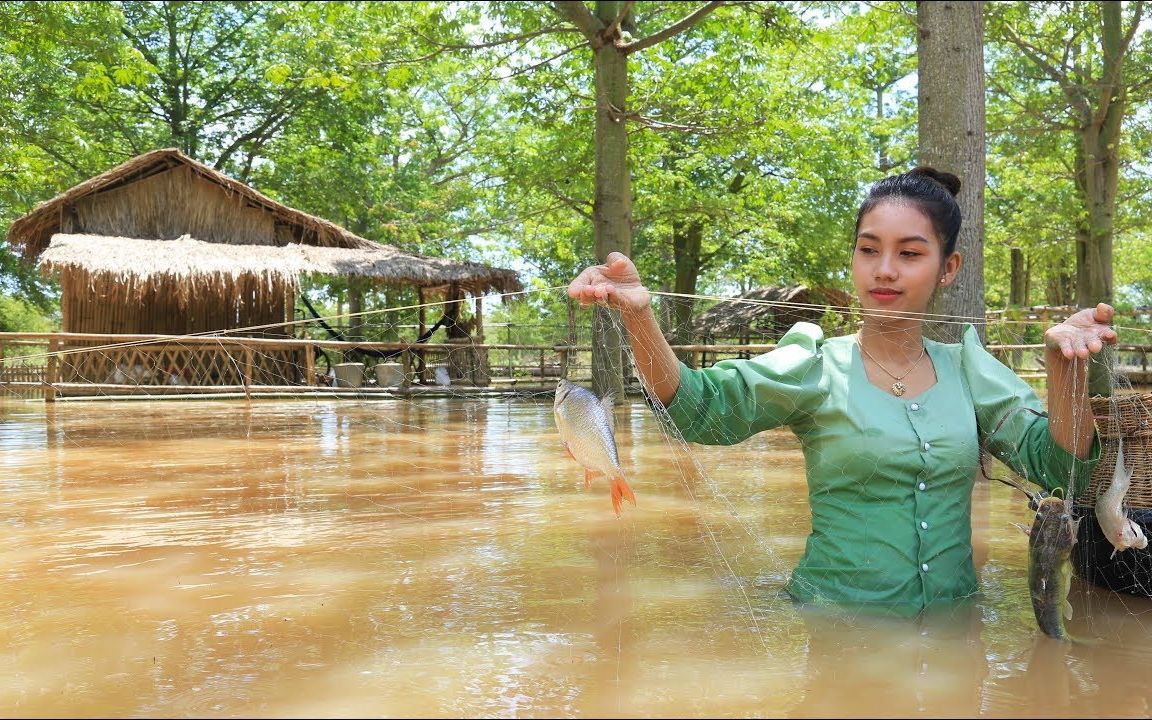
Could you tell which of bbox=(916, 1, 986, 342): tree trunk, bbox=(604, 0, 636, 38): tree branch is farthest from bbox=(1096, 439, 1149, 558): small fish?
bbox=(604, 0, 636, 38): tree branch

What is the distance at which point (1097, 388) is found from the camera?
12.2 feet

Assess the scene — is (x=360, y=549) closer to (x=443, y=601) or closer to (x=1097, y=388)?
(x=443, y=601)

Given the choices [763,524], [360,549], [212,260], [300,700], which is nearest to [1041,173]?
[212,260]

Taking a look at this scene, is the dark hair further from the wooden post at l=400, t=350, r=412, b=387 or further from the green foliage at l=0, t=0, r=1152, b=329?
the wooden post at l=400, t=350, r=412, b=387

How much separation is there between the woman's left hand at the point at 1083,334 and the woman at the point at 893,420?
0.35ft

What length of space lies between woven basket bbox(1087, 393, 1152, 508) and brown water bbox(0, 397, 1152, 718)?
0.39 meters

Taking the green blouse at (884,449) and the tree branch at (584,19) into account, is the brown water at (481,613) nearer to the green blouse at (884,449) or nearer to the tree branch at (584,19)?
the green blouse at (884,449)

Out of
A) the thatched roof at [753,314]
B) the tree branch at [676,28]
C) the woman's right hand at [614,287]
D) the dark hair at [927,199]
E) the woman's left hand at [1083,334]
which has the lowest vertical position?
the woman's left hand at [1083,334]

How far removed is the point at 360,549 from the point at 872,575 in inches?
91.6

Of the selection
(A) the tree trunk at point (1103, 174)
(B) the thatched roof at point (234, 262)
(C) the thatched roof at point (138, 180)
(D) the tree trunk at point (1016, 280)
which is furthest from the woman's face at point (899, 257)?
(D) the tree trunk at point (1016, 280)

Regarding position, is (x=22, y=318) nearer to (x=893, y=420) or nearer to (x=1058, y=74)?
(x=1058, y=74)

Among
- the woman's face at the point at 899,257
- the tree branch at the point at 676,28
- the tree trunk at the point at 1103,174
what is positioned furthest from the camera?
the tree trunk at the point at 1103,174

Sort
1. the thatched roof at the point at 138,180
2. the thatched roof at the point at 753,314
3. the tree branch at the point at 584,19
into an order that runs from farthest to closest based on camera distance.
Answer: the thatched roof at the point at 753,314, the thatched roof at the point at 138,180, the tree branch at the point at 584,19

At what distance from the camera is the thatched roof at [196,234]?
16141 mm
